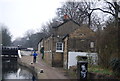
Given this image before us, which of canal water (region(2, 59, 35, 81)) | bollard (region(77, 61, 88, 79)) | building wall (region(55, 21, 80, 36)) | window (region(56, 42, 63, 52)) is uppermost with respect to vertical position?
building wall (region(55, 21, 80, 36))

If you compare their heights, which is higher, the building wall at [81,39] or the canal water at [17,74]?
the building wall at [81,39]

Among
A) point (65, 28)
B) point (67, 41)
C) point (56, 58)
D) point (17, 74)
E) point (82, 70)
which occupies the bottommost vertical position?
point (17, 74)

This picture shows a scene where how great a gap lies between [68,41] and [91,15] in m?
14.7

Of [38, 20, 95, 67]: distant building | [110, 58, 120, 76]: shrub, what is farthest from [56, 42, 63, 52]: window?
[110, 58, 120, 76]: shrub

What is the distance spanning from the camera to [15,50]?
5347 cm

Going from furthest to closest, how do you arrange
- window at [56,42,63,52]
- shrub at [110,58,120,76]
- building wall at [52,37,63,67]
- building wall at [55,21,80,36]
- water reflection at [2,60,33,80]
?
building wall at [55,21,80,36] → window at [56,42,63,52] → building wall at [52,37,63,67] → water reflection at [2,60,33,80] → shrub at [110,58,120,76]

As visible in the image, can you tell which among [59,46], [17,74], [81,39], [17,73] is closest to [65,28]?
[59,46]

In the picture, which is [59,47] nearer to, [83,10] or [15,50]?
[83,10]

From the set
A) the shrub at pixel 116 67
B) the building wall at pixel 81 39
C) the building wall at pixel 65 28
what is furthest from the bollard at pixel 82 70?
the building wall at pixel 65 28

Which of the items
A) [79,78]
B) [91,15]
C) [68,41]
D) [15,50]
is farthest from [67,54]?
[15,50]

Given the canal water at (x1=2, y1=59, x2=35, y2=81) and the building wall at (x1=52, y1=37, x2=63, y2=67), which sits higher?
the building wall at (x1=52, y1=37, x2=63, y2=67)

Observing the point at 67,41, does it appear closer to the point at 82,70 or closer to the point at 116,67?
the point at 82,70

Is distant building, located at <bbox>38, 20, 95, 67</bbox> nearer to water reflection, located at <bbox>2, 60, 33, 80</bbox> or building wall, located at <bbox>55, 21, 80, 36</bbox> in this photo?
building wall, located at <bbox>55, 21, 80, 36</bbox>

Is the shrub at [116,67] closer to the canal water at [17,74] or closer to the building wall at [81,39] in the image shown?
the canal water at [17,74]
